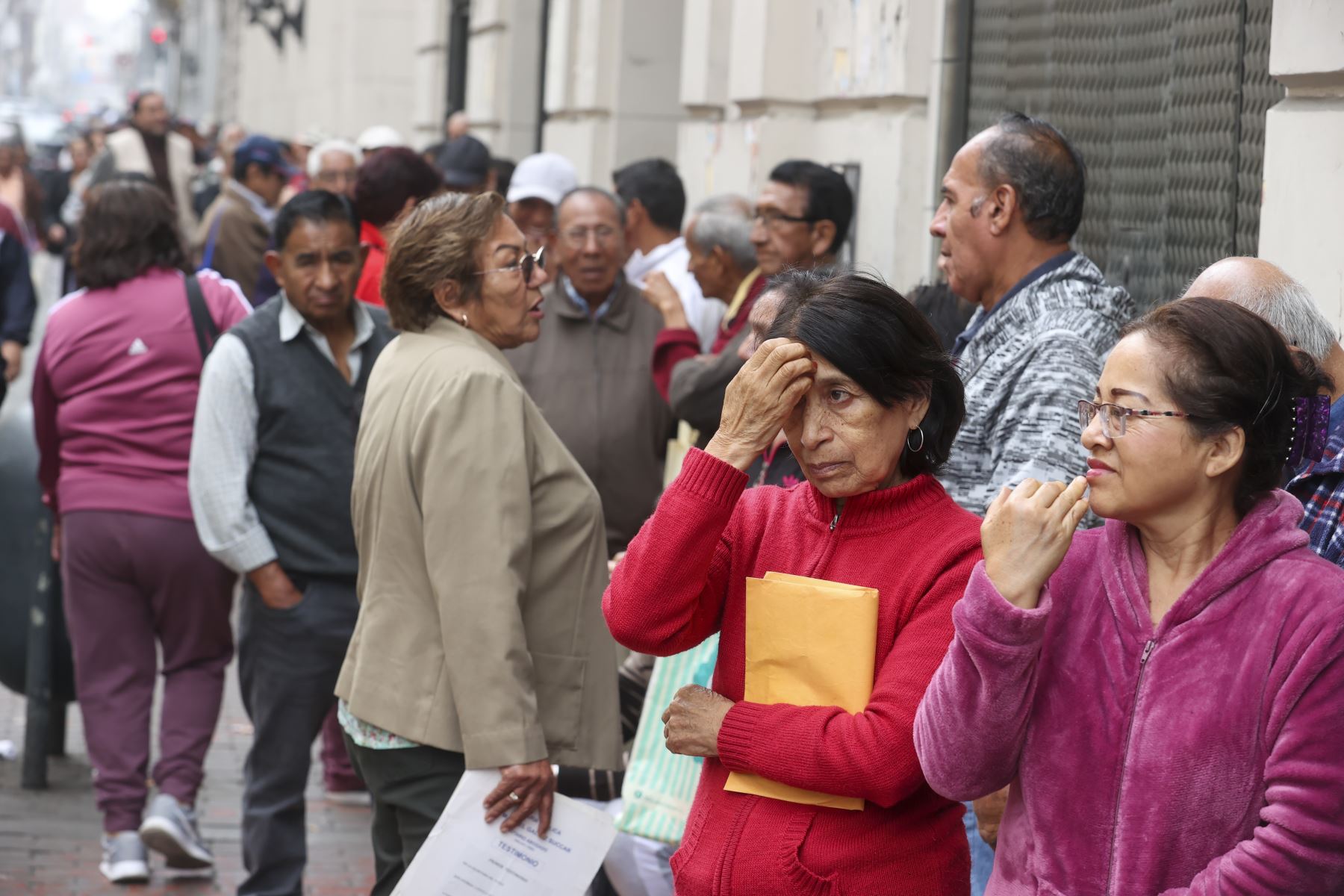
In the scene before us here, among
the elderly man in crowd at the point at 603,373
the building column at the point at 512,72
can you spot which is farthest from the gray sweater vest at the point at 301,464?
the building column at the point at 512,72

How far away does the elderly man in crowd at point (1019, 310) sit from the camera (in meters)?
3.41

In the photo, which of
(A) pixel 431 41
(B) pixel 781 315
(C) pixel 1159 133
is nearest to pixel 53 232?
(A) pixel 431 41

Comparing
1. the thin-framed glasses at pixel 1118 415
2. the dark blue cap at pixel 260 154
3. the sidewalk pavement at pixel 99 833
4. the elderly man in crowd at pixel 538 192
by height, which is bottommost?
the sidewalk pavement at pixel 99 833

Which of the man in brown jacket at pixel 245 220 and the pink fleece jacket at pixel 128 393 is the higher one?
the man in brown jacket at pixel 245 220

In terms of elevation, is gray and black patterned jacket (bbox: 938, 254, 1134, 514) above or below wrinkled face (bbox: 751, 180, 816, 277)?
below

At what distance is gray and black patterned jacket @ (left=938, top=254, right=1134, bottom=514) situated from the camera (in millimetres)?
3377

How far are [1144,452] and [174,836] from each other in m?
3.96

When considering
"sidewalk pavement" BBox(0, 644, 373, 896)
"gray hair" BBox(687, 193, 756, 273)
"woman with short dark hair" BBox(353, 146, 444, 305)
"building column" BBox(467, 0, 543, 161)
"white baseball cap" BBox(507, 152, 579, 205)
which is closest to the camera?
"sidewalk pavement" BBox(0, 644, 373, 896)

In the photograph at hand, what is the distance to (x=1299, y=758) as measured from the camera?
2205 mm

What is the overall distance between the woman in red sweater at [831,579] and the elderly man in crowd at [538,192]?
5249 millimetres

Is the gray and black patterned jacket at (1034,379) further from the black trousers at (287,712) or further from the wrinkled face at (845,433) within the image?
the black trousers at (287,712)

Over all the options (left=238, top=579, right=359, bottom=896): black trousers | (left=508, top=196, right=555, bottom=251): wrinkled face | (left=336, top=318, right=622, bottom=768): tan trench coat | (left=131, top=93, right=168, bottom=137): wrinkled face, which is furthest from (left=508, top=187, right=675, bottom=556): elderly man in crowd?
→ (left=131, top=93, right=168, bottom=137): wrinkled face

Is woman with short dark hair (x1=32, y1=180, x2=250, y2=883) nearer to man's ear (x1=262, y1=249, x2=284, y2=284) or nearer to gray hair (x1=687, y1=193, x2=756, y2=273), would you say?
man's ear (x1=262, y1=249, x2=284, y2=284)

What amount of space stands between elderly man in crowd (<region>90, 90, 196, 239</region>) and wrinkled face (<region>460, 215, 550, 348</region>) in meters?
9.85
